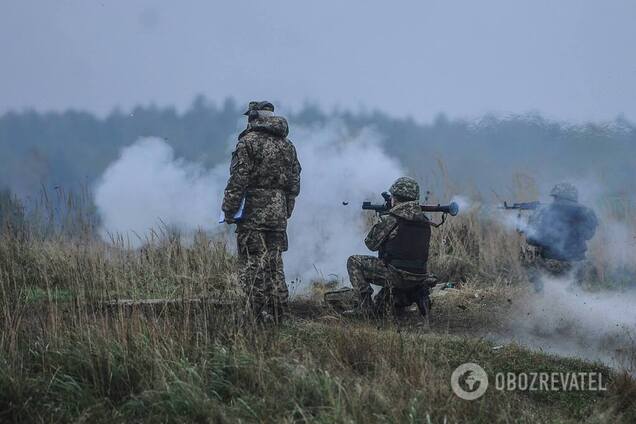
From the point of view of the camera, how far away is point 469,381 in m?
5.14

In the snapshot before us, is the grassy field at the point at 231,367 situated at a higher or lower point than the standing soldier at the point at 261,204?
lower

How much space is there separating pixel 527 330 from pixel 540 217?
2.60 meters

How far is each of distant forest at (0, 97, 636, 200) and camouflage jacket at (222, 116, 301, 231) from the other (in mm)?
4600

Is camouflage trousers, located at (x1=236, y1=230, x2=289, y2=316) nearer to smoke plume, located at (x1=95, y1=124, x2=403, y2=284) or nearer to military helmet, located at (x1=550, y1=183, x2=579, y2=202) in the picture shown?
smoke plume, located at (x1=95, y1=124, x2=403, y2=284)

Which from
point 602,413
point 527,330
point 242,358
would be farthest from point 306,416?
point 527,330

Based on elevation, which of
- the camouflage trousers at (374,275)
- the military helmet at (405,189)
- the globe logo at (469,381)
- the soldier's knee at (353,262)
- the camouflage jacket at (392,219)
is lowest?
the globe logo at (469,381)

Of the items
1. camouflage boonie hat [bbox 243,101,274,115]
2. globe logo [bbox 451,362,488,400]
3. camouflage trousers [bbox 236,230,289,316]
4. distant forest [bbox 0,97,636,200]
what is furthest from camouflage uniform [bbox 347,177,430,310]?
distant forest [bbox 0,97,636,200]

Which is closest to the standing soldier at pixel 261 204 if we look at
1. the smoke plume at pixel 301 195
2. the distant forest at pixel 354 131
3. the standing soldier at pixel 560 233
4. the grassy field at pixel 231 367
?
the grassy field at pixel 231 367

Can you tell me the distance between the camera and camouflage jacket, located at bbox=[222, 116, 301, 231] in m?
7.21

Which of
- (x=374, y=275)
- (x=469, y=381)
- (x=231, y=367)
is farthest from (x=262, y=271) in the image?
(x=469, y=381)

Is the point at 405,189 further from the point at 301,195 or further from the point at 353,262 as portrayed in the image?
the point at 301,195

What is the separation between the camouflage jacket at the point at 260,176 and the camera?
23.7ft

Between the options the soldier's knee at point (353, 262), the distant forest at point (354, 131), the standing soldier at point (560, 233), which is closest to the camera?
the soldier's knee at point (353, 262)

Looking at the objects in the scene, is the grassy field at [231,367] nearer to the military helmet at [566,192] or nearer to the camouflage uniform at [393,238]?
the camouflage uniform at [393,238]
